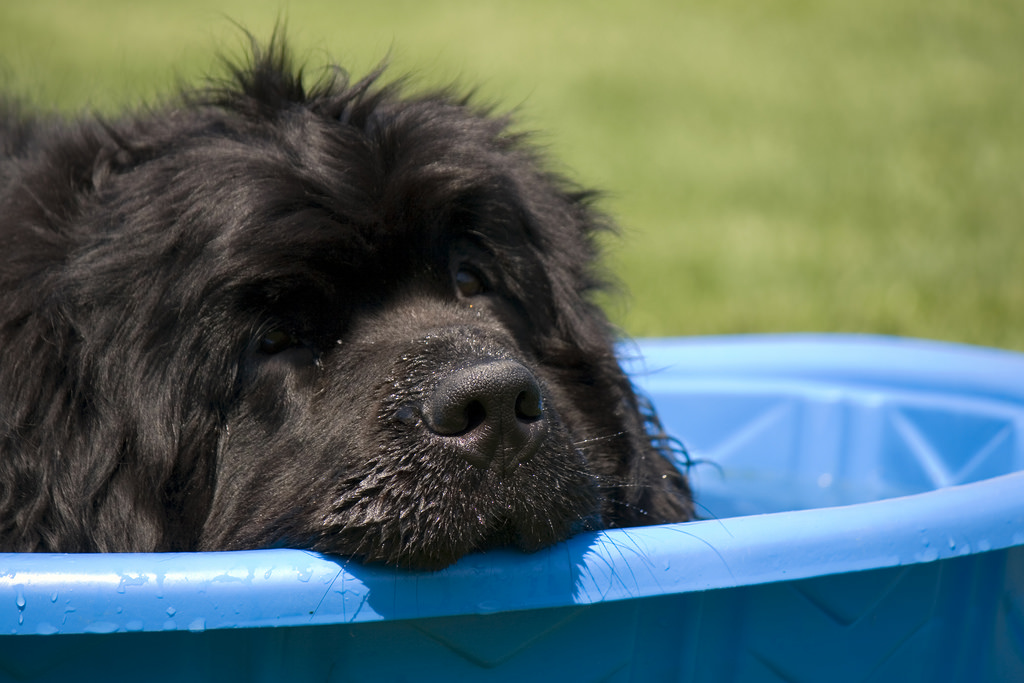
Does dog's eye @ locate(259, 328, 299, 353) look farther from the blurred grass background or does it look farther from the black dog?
the blurred grass background

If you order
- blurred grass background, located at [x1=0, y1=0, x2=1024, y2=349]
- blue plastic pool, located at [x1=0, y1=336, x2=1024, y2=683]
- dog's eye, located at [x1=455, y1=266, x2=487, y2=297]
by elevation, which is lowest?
blue plastic pool, located at [x1=0, y1=336, x2=1024, y2=683]

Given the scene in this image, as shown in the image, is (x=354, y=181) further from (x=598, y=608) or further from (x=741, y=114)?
(x=741, y=114)

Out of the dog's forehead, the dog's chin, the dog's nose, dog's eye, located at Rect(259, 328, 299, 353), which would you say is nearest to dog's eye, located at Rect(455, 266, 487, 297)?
the dog's forehead

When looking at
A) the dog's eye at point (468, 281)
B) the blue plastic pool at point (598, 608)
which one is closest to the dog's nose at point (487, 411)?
the blue plastic pool at point (598, 608)

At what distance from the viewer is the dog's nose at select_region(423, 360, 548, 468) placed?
87.8 inches

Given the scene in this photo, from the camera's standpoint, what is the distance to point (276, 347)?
2713 mm

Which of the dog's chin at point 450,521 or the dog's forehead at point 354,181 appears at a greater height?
the dog's forehead at point 354,181

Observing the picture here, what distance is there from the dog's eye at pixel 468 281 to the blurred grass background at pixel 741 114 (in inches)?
31.4

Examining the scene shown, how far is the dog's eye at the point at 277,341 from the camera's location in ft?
8.85

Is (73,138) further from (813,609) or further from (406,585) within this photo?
(813,609)

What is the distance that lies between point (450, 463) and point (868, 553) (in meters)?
0.88

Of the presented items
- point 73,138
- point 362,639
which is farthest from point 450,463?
point 73,138

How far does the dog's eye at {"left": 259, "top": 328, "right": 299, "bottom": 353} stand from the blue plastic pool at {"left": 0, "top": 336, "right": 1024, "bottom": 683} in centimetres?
73

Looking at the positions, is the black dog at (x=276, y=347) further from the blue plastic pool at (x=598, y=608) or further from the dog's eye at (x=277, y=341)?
the blue plastic pool at (x=598, y=608)
